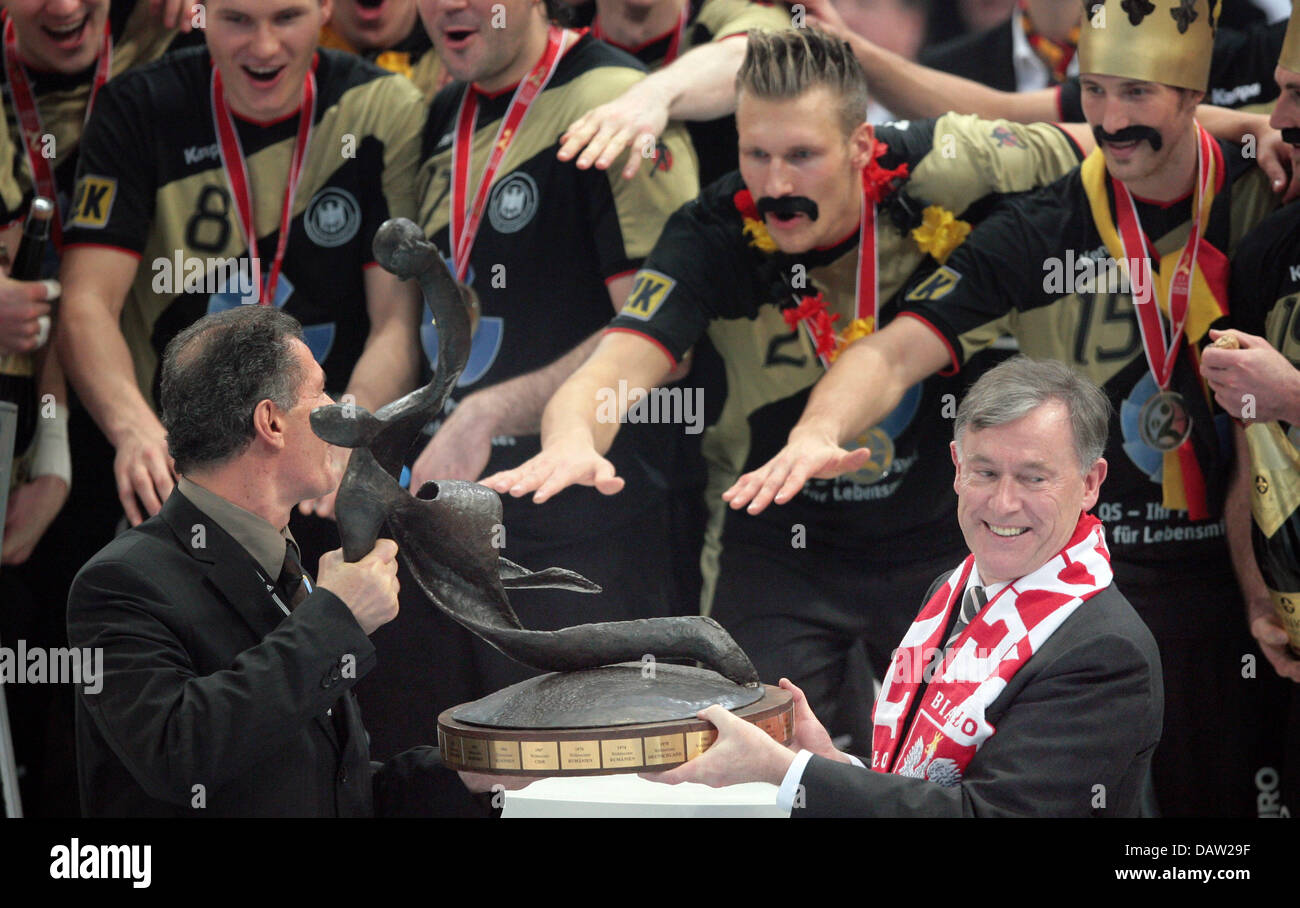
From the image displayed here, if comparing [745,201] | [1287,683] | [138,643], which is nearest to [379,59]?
[745,201]

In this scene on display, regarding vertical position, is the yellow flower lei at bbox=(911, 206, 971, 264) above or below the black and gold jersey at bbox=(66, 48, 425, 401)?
below

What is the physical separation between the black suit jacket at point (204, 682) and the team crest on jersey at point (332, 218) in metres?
1.73

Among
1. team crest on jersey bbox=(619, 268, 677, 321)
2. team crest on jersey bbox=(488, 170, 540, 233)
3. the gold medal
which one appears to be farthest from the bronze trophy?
the gold medal

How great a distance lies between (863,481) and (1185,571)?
2.55ft

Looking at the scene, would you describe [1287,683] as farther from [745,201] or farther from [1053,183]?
[745,201]

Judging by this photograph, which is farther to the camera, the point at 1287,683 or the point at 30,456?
the point at 30,456

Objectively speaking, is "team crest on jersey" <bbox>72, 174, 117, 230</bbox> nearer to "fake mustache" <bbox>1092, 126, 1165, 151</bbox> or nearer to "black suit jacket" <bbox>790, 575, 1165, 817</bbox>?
"fake mustache" <bbox>1092, 126, 1165, 151</bbox>

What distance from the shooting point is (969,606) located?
2.38m

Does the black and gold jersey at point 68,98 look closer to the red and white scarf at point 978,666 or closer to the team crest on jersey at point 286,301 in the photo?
the team crest on jersey at point 286,301

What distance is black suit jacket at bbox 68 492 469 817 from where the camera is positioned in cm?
200

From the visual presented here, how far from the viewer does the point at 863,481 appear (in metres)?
3.61

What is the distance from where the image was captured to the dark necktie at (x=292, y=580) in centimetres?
227

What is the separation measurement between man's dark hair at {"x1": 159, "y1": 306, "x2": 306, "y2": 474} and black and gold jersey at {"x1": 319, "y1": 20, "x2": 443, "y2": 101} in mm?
1972

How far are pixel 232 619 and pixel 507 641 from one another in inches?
15.7
